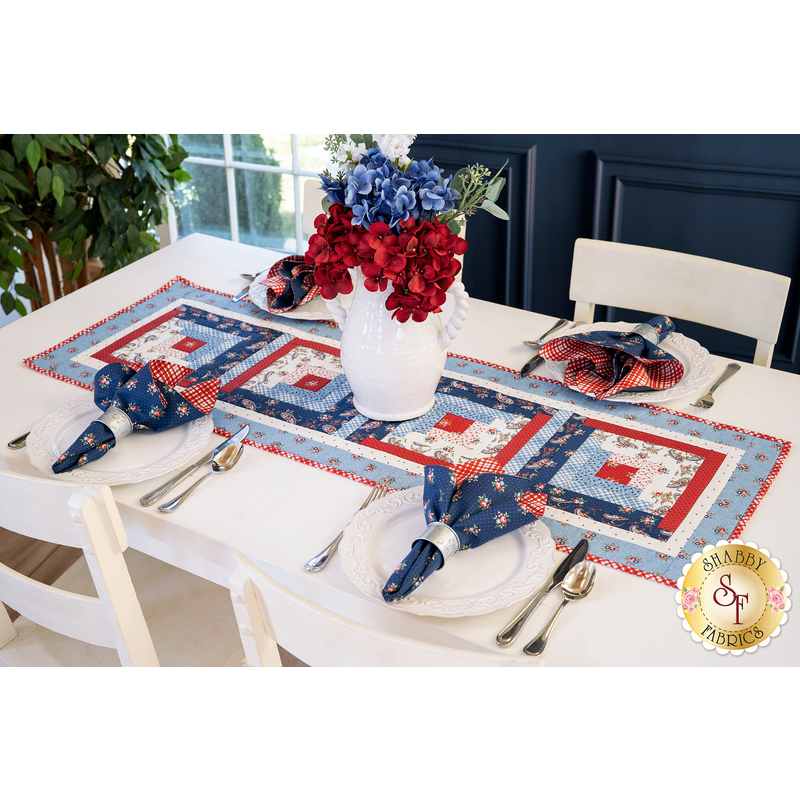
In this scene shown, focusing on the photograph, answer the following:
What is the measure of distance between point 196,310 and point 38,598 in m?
0.77

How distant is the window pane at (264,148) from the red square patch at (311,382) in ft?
6.28

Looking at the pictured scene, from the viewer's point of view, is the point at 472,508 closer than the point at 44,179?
Yes

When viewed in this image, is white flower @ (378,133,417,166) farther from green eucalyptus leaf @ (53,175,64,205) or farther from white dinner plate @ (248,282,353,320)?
green eucalyptus leaf @ (53,175,64,205)

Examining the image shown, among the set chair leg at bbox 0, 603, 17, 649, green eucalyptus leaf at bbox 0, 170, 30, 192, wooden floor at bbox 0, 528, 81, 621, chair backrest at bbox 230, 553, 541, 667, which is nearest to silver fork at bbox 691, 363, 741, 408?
chair backrest at bbox 230, 553, 541, 667

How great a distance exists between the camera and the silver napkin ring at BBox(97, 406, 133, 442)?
121 centimetres

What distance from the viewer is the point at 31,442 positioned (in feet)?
4.00

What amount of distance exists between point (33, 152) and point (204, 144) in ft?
4.06

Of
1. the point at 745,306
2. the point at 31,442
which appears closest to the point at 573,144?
the point at 745,306

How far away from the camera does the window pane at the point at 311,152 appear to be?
9.89 ft

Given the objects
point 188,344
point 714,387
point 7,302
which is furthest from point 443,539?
point 7,302

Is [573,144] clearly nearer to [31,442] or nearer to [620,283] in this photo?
[620,283]

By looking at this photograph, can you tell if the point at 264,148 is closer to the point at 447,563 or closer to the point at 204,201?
the point at 204,201

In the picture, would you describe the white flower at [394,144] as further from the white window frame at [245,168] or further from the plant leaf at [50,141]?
the white window frame at [245,168]

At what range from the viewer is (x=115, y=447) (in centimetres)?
123
